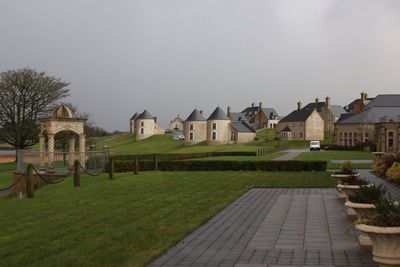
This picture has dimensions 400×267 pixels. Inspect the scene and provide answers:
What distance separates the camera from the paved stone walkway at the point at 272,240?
778 cm

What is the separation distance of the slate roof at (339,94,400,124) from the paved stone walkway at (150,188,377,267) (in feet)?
208

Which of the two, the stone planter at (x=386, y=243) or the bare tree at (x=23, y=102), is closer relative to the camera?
the stone planter at (x=386, y=243)

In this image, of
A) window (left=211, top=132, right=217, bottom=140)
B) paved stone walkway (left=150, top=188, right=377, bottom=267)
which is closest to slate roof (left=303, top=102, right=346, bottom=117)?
window (left=211, top=132, right=217, bottom=140)

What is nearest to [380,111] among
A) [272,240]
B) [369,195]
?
[272,240]

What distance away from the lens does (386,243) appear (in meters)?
6.29

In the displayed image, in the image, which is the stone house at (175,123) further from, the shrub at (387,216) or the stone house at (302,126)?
the shrub at (387,216)

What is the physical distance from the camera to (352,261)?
7.65 metres

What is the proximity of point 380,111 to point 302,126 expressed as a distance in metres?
30.8

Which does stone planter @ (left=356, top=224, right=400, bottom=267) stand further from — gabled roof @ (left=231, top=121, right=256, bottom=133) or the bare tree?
gabled roof @ (left=231, top=121, right=256, bottom=133)

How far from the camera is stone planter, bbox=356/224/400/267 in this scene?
618cm

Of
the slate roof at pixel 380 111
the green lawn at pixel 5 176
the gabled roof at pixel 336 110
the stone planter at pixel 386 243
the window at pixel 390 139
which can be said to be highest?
the gabled roof at pixel 336 110

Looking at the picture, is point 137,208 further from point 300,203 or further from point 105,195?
point 300,203

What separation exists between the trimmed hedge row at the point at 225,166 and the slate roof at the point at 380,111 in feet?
144

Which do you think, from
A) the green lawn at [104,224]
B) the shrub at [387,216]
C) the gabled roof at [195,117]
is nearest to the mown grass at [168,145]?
the gabled roof at [195,117]
